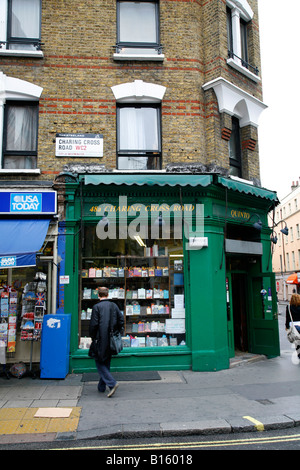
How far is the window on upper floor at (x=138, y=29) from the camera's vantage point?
9.70 meters

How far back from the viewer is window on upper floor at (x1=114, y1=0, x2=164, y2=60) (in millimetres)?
9695

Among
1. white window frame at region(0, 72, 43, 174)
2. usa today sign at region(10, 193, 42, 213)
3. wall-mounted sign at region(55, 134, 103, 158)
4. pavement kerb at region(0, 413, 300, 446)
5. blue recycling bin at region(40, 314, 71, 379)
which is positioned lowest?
pavement kerb at region(0, 413, 300, 446)

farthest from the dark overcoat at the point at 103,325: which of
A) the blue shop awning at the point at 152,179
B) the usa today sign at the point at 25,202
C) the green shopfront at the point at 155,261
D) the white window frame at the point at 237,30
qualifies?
the white window frame at the point at 237,30

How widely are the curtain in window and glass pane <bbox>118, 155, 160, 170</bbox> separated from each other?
7.41ft

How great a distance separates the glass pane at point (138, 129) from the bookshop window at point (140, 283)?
95.7 inches

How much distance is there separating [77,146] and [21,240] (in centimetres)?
275

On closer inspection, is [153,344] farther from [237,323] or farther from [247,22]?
[247,22]

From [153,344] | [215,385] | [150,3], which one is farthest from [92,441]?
[150,3]

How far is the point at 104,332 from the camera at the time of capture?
6797 millimetres

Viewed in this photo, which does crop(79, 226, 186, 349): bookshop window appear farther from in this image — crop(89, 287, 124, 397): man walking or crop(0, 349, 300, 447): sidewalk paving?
crop(89, 287, 124, 397): man walking

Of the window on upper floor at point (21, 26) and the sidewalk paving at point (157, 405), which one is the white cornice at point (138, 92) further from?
the sidewalk paving at point (157, 405)

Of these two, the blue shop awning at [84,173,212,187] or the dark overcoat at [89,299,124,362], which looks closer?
the dark overcoat at [89,299,124,362]

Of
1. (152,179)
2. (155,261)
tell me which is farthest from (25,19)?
(155,261)
